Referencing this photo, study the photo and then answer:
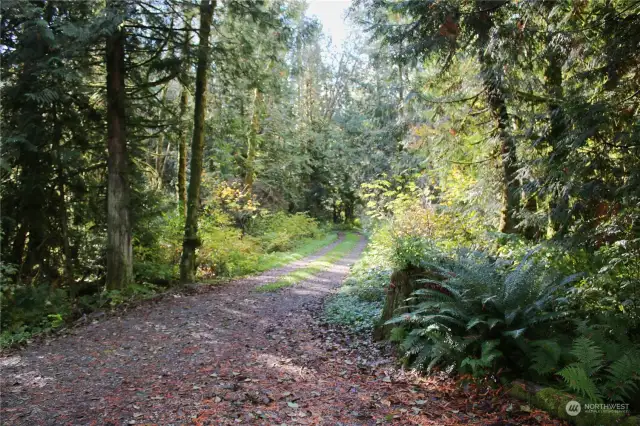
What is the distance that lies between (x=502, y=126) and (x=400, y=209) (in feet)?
15.0

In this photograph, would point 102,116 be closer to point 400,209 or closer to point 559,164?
point 400,209

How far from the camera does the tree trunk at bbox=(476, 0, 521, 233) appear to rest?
7204 millimetres

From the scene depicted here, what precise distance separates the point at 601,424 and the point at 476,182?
6530 mm

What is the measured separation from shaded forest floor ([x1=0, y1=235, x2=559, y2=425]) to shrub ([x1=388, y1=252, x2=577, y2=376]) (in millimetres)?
317

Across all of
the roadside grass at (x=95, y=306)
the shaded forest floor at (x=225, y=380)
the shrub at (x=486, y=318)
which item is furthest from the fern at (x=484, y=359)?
the roadside grass at (x=95, y=306)

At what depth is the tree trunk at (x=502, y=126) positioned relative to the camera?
7.20 m

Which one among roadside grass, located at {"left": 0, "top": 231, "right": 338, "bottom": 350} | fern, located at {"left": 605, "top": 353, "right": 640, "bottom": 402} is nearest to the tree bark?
roadside grass, located at {"left": 0, "top": 231, "right": 338, "bottom": 350}

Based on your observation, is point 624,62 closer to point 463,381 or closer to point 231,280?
point 463,381

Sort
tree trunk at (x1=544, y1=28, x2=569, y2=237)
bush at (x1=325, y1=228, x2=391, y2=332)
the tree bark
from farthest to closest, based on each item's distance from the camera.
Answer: the tree bark < bush at (x1=325, y1=228, x2=391, y2=332) < tree trunk at (x1=544, y1=28, x2=569, y2=237)

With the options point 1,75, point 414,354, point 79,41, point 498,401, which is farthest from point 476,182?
point 1,75

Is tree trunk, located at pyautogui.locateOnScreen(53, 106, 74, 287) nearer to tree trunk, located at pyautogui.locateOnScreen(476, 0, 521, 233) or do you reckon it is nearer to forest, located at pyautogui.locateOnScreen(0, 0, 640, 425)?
forest, located at pyautogui.locateOnScreen(0, 0, 640, 425)

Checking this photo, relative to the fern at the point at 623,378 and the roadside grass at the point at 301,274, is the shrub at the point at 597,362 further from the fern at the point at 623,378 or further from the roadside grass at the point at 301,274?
the roadside grass at the point at 301,274

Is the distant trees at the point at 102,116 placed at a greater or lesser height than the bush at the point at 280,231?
greater

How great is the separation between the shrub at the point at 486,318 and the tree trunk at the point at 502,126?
294 cm
